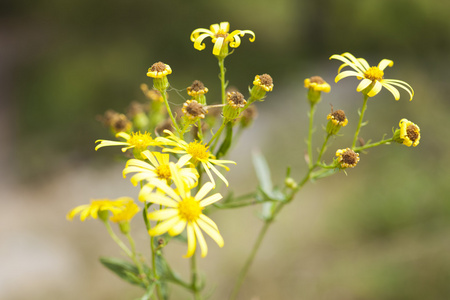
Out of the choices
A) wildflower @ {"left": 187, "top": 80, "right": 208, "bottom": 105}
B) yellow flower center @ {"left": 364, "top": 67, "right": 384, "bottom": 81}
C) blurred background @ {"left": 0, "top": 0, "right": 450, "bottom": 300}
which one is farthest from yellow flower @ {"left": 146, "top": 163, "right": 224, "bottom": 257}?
blurred background @ {"left": 0, "top": 0, "right": 450, "bottom": 300}

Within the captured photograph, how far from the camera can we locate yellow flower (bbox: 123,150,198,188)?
4.62 ft

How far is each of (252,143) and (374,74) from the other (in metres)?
5.23

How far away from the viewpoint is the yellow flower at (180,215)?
134 cm

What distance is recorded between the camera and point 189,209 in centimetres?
145

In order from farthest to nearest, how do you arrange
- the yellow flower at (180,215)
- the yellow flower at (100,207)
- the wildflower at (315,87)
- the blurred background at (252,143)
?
the blurred background at (252,143), the wildflower at (315,87), the yellow flower at (100,207), the yellow flower at (180,215)

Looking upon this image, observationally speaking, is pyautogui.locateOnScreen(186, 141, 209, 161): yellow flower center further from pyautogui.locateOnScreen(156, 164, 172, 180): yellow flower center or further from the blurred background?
the blurred background

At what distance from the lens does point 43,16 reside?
30.3 feet

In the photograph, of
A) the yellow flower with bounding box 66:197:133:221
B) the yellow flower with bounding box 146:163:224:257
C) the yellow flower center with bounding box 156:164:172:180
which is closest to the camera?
the yellow flower with bounding box 146:163:224:257

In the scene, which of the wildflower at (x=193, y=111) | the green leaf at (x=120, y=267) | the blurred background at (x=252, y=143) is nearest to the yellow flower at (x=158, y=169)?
the wildflower at (x=193, y=111)

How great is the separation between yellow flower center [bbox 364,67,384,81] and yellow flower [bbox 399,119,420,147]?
8.3 inches

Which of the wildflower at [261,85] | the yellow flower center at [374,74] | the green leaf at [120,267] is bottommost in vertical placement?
the green leaf at [120,267]

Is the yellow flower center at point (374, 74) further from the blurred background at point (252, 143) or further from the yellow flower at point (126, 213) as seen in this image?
the blurred background at point (252, 143)

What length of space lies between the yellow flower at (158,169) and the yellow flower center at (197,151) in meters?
0.06

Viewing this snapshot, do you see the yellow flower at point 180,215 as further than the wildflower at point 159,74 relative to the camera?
No
